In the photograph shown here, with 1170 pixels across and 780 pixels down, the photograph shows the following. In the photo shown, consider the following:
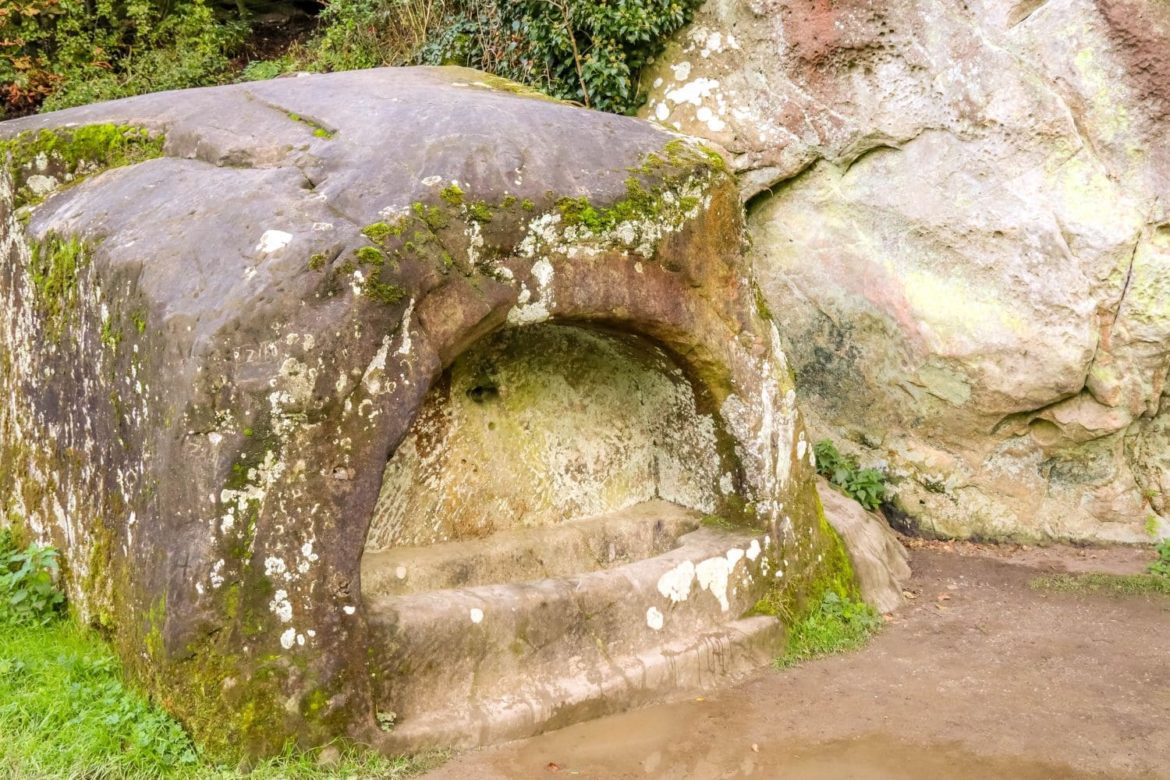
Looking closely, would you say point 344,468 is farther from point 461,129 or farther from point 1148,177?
point 1148,177

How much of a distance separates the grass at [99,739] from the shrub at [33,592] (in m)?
0.40

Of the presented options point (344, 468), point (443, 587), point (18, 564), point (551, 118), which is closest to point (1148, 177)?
point (551, 118)

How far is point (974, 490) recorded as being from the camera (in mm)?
7551

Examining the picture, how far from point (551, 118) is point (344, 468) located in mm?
1976

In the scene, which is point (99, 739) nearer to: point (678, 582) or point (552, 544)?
point (552, 544)

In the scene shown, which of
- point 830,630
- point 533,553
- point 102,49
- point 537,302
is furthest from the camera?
point 102,49

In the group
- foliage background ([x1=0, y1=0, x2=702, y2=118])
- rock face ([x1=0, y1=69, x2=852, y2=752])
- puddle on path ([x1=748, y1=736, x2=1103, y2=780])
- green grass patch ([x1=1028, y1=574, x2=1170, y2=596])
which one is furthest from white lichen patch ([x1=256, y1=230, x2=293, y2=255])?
green grass patch ([x1=1028, y1=574, x2=1170, y2=596])

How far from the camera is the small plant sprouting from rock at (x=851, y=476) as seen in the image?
7.60 m

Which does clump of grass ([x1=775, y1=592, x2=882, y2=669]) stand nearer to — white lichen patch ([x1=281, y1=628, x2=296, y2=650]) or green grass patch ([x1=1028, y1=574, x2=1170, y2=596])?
green grass patch ([x1=1028, y1=574, x2=1170, y2=596])

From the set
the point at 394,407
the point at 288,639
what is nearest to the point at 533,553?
the point at 394,407

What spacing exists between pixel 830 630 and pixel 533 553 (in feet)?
5.20

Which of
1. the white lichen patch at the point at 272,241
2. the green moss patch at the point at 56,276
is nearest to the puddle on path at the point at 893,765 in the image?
the white lichen patch at the point at 272,241

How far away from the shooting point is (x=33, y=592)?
4750 millimetres

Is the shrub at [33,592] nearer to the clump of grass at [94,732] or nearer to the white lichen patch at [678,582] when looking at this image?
the clump of grass at [94,732]
